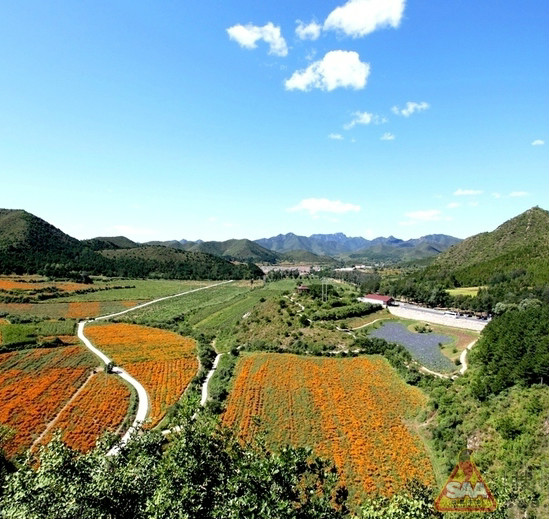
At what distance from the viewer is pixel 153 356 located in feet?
189

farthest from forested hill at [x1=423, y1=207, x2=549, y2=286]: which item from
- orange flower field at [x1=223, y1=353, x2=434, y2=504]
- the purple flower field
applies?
orange flower field at [x1=223, y1=353, x2=434, y2=504]

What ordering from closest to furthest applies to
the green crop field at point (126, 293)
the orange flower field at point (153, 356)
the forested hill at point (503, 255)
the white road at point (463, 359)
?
the orange flower field at point (153, 356), the white road at point (463, 359), the forested hill at point (503, 255), the green crop field at point (126, 293)

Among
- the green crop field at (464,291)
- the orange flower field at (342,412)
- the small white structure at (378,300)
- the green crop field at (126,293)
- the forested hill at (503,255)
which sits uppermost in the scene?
the forested hill at (503,255)

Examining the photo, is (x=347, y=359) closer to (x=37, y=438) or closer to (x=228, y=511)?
(x=37, y=438)

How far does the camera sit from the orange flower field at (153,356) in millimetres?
44056

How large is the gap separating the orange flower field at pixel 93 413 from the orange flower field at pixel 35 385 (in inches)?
55.9

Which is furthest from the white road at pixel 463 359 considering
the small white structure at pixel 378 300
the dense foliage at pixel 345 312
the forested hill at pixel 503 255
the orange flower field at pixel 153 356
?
the forested hill at pixel 503 255

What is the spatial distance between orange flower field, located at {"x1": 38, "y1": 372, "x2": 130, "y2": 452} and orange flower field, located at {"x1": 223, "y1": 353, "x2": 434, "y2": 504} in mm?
11857

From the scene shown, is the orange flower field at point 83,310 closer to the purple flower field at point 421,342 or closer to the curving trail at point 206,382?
the curving trail at point 206,382

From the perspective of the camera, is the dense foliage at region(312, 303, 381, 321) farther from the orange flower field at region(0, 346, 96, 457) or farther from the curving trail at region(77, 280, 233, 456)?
the orange flower field at region(0, 346, 96, 457)

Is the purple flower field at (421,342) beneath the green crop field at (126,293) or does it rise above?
beneath

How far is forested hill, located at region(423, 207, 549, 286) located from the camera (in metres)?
110

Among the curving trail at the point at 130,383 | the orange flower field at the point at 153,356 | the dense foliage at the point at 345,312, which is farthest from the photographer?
the dense foliage at the point at 345,312

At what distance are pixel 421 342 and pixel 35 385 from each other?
208ft
